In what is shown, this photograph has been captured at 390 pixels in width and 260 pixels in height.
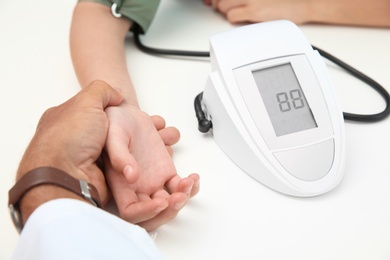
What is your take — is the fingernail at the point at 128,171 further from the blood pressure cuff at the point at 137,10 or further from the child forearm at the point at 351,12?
the child forearm at the point at 351,12

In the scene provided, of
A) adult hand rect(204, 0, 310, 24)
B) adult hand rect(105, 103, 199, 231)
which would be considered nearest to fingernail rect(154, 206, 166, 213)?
adult hand rect(105, 103, 199, 231)

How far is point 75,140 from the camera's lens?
49 cm

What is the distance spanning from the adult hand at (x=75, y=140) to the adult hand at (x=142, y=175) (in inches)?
0.6

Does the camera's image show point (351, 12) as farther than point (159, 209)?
Yes

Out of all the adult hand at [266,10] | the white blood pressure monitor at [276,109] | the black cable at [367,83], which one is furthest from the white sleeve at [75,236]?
the adult hand at [266,10]

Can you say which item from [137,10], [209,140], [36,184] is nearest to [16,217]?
[36,184]

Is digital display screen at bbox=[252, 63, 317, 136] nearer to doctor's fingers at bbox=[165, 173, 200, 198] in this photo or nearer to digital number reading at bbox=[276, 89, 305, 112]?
digital number reading at bbox=[276, 89, 305, 112]

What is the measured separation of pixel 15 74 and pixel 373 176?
49cm

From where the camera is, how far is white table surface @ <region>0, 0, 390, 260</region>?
50 centimetres

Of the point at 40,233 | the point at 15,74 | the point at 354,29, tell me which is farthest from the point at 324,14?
the point at 40,233

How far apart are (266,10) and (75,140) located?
1.42ft

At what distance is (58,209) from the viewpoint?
410 mm

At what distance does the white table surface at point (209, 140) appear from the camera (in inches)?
19.7

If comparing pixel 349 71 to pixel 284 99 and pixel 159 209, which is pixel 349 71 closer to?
pixel 284 99
